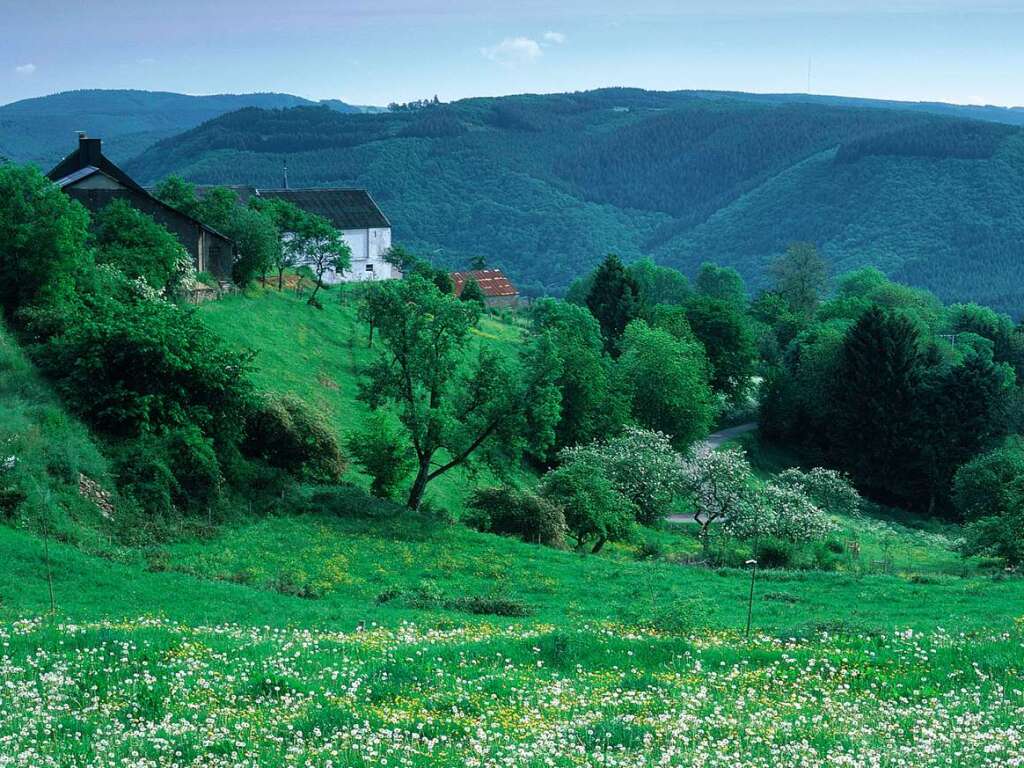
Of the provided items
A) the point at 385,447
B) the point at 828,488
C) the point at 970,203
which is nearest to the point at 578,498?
the point at 385,447

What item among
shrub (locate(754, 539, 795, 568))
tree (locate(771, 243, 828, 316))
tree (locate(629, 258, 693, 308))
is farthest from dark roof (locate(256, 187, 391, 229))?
shrub (locate(754, 539, 795, 568))

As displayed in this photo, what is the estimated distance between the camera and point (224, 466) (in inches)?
1369

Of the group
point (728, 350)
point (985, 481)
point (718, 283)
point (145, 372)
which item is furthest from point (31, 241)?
point (718, 283)

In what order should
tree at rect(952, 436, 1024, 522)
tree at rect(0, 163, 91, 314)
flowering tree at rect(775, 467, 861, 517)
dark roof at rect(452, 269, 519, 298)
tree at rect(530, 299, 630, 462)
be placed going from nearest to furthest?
1. tree at rect(0, 163, 91, 314)
2. tree at rect(952, 436, 1024, 522)
3. flowering tree at rect(775, 467, 861, 517)
4. tree at rect(530, 299, 630, 462)
5. dark roof at rect(452, 269, 519, 298)

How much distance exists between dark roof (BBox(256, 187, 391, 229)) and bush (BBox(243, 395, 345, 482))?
6444 centimetres

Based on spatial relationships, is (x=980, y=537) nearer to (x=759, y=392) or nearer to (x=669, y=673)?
(x=669, y=673)

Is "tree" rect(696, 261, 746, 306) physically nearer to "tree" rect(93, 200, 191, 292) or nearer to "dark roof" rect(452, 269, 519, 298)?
"dark roof" rect(452, 269, 519, 298)

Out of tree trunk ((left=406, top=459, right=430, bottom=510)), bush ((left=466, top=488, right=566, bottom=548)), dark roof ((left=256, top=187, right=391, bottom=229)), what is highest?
dark roof ((left=256, top=187, right=391, bottom=229))

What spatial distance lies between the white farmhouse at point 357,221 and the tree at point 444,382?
205ft

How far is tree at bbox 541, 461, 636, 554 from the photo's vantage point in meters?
42.8

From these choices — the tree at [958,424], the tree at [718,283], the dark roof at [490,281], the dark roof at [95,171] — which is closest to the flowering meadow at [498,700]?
the dark roof at [95,171]

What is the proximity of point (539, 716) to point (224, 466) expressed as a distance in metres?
23.7

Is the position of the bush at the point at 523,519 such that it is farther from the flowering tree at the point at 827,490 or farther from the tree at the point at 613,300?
the tree at the point at 613,300

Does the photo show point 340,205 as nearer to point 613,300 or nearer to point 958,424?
point 613,300
